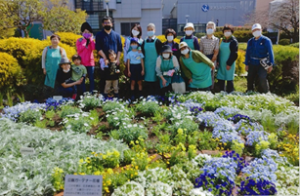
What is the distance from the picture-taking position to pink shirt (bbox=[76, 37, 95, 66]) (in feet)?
19.0

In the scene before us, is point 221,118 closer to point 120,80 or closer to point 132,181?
point 132,181

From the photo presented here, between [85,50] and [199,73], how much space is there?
2754 mm

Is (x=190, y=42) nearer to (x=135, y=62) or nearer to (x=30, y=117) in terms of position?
(x=135, y=62)

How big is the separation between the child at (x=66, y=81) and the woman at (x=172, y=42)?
226 cm

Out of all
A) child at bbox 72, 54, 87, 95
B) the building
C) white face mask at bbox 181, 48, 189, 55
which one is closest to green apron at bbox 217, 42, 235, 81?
white face mask at bbox 181, 48, 189, 55

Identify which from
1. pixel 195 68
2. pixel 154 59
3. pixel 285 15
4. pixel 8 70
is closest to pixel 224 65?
pixel 195 68

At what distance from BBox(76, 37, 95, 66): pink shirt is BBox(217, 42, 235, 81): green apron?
312 centimetres

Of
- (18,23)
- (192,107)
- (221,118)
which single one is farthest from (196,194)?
(18,23)

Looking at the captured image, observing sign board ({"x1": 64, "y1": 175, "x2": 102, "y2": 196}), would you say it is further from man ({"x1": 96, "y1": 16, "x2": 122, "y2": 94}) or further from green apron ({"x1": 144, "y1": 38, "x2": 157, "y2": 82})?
green apron ({"x1": 144, "y1": 38, "x2": 157, "y2": 82})

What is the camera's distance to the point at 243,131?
3975mm

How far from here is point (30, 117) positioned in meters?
4.71

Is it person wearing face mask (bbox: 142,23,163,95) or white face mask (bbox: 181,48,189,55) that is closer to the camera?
white face mask (bbox: 181,48,189,55)

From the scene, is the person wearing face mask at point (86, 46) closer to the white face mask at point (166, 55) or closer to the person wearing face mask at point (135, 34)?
the person wearing face mask at point (135, 34)

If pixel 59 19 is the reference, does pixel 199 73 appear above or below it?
below
